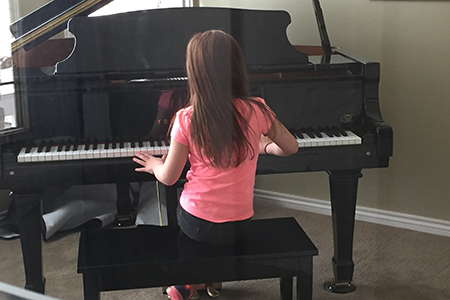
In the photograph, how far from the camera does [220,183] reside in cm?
135

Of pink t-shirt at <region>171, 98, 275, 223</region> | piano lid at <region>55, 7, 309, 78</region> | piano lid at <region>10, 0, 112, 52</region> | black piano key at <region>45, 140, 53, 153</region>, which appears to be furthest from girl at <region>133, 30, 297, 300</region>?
piano lid at <region>10, 0, 112, 52</region>

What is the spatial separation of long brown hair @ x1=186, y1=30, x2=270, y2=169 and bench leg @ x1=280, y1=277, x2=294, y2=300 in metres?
0.36

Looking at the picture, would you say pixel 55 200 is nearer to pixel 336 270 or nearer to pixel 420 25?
pixel 336 270

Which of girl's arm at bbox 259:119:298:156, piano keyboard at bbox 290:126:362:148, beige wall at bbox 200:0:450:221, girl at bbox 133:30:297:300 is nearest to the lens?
beige wall at bbox 200:0:450:221

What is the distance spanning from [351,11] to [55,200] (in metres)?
0.88

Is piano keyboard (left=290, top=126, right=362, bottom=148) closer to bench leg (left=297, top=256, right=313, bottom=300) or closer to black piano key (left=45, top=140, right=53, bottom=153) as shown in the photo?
bench leg (left=297, top=256, right=313, bottom=300)

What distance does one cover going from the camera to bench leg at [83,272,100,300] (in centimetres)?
130

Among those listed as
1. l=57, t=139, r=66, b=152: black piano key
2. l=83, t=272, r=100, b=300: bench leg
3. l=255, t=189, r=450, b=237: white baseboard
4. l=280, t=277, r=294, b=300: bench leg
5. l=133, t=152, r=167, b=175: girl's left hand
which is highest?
l=57, t=139, r=66, b=152: black piano key

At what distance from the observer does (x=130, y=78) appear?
1492 mm

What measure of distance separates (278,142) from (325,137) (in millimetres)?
227

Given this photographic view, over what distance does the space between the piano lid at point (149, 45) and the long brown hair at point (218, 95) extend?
0.11 m

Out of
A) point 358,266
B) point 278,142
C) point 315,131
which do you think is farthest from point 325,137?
point 358,266

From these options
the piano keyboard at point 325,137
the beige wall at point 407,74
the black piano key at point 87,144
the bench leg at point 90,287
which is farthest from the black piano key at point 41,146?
the piano keyboard at point 325,137

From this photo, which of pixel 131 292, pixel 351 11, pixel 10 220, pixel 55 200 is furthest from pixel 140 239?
pixel 351 11
